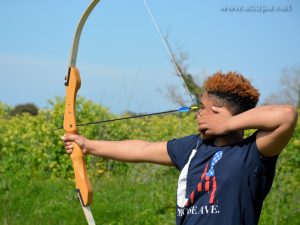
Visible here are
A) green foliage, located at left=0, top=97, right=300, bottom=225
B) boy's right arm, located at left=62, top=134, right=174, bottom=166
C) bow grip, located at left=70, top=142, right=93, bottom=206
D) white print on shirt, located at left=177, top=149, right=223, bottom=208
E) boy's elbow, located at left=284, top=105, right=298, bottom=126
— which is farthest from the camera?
green foliage, located at left=0, top=97, right=300, bottom=225

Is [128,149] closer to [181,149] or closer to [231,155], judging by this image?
[181,149]

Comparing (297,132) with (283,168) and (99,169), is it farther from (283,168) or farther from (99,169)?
(99,169)

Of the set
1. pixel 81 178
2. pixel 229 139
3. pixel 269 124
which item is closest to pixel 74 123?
pixel 81 178

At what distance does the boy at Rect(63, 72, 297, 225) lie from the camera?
2.11m

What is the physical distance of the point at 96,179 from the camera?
5844 mm

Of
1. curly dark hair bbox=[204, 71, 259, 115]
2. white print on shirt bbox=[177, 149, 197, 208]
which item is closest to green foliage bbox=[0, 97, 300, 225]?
white print on shirt bbox=[177, 149, 197, 208]

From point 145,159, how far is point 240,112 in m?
0.54

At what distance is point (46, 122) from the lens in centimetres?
659

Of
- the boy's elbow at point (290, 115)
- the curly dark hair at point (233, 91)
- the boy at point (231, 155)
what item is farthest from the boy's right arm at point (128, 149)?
the boy's elbow at point (290, 115)

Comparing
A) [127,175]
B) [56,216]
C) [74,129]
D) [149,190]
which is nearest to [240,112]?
[74,129]

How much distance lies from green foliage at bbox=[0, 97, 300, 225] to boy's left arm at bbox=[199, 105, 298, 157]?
7.87 feet

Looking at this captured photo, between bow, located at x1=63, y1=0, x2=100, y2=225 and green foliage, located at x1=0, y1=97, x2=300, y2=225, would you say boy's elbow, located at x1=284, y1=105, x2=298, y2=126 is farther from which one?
green foliage, located at x1=0, y1=97, x2=300, y2=225

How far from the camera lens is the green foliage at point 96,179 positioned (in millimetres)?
4695

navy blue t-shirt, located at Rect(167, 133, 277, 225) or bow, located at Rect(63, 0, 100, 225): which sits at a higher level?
bow, located at Rect(63, 0, 100, 225)
